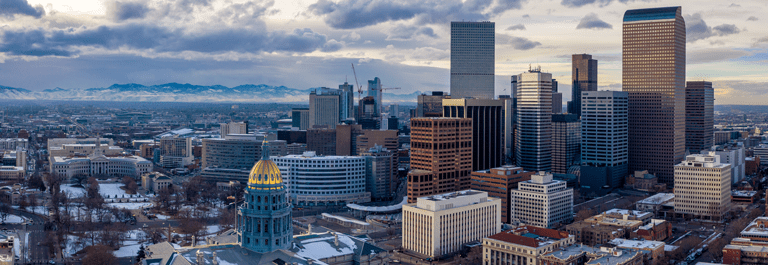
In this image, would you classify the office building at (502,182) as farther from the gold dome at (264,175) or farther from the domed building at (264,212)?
the gold dome at (264,175)

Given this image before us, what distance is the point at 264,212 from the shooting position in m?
82.3

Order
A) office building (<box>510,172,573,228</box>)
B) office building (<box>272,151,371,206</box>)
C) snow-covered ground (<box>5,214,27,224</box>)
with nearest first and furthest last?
office building (<box>510,172,573,228</box>) → snow-covered ground (<box>5,214,27,224</box>) → office building (<box>272,151,371,206</box>)

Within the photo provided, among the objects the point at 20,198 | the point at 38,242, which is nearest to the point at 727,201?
the point at 38,242

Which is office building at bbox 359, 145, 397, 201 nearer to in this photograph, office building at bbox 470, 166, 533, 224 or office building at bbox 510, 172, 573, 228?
office building at bbox 470, 166, 533, 224

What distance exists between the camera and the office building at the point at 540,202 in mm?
142250

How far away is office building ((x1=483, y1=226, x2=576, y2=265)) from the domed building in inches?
1561

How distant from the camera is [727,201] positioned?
162875 mm

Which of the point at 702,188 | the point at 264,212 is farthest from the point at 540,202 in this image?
the point at 264,212

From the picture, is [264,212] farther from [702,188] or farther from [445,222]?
[702,188]

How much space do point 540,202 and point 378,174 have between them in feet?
191

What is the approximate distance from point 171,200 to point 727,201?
140 m

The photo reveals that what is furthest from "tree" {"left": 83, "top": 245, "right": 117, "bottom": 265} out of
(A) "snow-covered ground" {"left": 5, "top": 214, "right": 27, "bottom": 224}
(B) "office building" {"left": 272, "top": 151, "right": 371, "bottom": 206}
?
(B) "office building" {"left": 272, "top": 151, "right": 371, "bottom": 206}

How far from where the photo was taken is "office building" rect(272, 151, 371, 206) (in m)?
182

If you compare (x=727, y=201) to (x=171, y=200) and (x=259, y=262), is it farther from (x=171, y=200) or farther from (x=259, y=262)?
(x=171, y=200)
